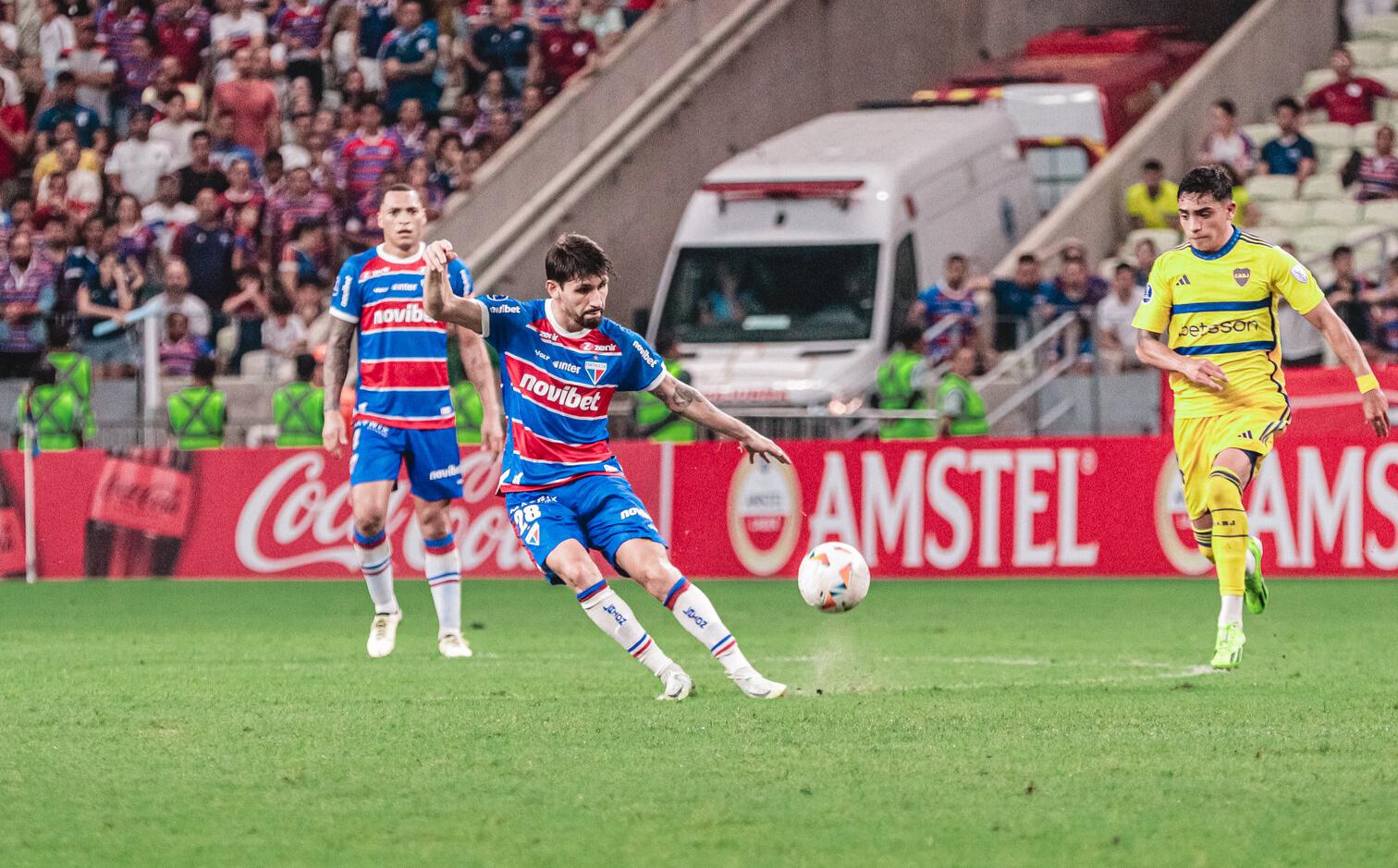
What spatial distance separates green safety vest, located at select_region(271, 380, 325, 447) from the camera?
19.3 m

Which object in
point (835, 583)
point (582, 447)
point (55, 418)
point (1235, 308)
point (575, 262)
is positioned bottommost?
point (55, 418)

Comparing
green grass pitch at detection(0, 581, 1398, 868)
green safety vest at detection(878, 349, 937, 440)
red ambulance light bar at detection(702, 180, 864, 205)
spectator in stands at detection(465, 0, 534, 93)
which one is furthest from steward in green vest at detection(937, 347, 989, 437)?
spectator in stands at detection(465, 0, 534, 93)

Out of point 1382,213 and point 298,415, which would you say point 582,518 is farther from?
point 1382,213

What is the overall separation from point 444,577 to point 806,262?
36.4 feet

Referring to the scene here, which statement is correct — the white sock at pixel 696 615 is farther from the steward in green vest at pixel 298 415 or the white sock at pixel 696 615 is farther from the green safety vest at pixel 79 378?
the green safety vest at pixel 79 378

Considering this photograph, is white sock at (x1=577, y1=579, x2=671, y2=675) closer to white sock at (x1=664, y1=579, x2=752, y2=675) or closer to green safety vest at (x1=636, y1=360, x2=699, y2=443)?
white sock at (x1=664, y1=579, x2=752, y2=675)

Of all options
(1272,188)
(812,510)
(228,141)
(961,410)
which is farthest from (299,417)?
(1272,188)

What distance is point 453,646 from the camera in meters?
12.1

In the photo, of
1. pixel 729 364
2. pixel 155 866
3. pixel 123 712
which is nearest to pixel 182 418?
pixel 729 364

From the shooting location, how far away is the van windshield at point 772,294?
22297mm

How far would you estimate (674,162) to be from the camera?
26.9 meters

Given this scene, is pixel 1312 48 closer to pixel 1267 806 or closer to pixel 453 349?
pixel 453 349

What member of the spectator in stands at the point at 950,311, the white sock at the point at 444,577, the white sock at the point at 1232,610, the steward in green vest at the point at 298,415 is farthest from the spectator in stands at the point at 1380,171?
the white sock at the point at 444,577

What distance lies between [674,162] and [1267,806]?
67.2ft
